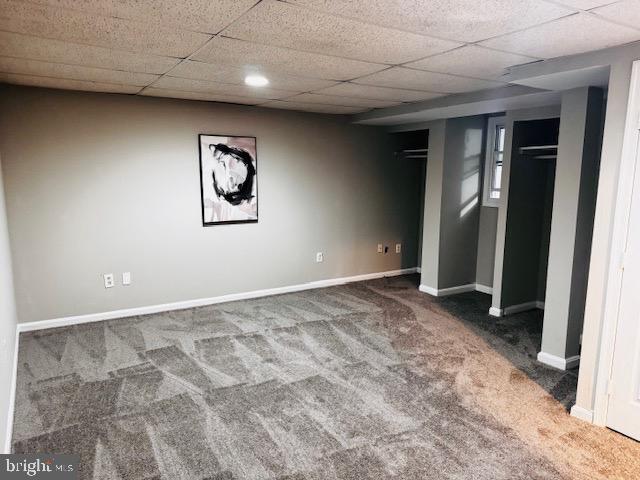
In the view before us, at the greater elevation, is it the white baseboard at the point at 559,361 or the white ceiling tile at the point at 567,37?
the white ceiling tile at the point at 567,37

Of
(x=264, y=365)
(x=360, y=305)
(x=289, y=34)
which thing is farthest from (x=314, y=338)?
(x=289, y=34)

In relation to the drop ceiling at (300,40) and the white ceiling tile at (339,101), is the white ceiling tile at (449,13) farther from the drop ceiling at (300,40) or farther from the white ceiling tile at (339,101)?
the white ceiling tile at (339,101)

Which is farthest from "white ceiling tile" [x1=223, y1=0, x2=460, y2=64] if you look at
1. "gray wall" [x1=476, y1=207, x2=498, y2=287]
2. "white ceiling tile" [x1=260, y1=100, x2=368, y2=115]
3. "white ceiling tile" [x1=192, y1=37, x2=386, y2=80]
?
"gray wall" [x1=476, y1=207, x2=498, y2=287]

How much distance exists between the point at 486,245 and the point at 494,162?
1.03m

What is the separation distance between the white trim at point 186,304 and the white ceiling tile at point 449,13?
370 cm

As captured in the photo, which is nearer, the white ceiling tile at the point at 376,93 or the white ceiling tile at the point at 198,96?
the white ceiling tile at the point at 376,93

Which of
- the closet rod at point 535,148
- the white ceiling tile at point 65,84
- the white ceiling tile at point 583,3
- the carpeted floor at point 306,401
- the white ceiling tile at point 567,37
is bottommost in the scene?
the carpeted floor at point 306,401

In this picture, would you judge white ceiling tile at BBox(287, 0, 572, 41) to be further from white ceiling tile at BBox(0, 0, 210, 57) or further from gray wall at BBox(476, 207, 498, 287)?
gray wall at BBox(476, 207, 498, 287)

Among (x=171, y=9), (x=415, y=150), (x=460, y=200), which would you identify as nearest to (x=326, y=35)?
(x=171, y=9)

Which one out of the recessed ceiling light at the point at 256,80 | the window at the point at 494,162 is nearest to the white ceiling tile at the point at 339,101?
the recessed ceiling light at the point at 256,80

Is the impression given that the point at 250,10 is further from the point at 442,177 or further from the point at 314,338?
the point at 442,177

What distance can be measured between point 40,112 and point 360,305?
3677 millimetres

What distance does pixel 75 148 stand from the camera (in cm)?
417

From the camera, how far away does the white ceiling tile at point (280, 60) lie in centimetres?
255
